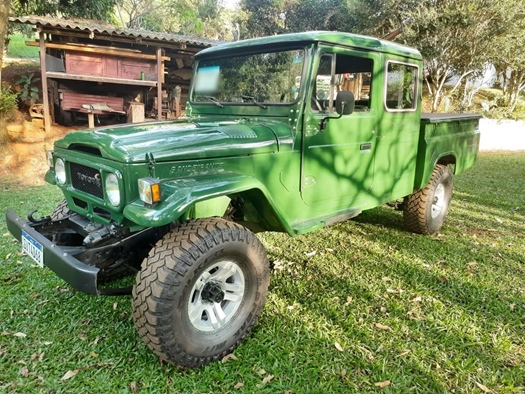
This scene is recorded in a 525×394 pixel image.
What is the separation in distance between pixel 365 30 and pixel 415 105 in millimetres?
13273

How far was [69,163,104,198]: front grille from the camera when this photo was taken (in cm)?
273

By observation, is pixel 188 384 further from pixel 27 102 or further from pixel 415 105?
pixel 27 102

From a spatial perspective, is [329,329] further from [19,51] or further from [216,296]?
[19,51]

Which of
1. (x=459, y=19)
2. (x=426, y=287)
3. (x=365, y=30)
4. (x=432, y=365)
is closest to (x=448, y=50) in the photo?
(x=459, y=19)

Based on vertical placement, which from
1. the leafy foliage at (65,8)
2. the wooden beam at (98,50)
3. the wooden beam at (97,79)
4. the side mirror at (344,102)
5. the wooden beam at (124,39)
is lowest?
the side mirror at (344,102)

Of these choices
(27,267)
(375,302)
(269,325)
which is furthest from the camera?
(27,267)

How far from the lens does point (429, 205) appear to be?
4.88 m

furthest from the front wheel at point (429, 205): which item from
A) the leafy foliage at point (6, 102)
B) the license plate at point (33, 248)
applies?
the leafy foliage at point (6, 102)

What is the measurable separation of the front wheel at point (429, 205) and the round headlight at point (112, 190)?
11.8 ft

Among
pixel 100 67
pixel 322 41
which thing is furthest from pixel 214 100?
pixel 100 67

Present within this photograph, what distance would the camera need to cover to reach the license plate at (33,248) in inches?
103

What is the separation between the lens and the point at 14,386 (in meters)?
2.38

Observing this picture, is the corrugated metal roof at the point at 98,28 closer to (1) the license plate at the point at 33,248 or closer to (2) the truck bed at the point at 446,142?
A: (2) the truck bed at the point at 446,142

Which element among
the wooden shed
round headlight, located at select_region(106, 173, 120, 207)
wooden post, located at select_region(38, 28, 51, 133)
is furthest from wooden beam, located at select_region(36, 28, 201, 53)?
round headlight, located at select_region(106, 173, 120, 207)
